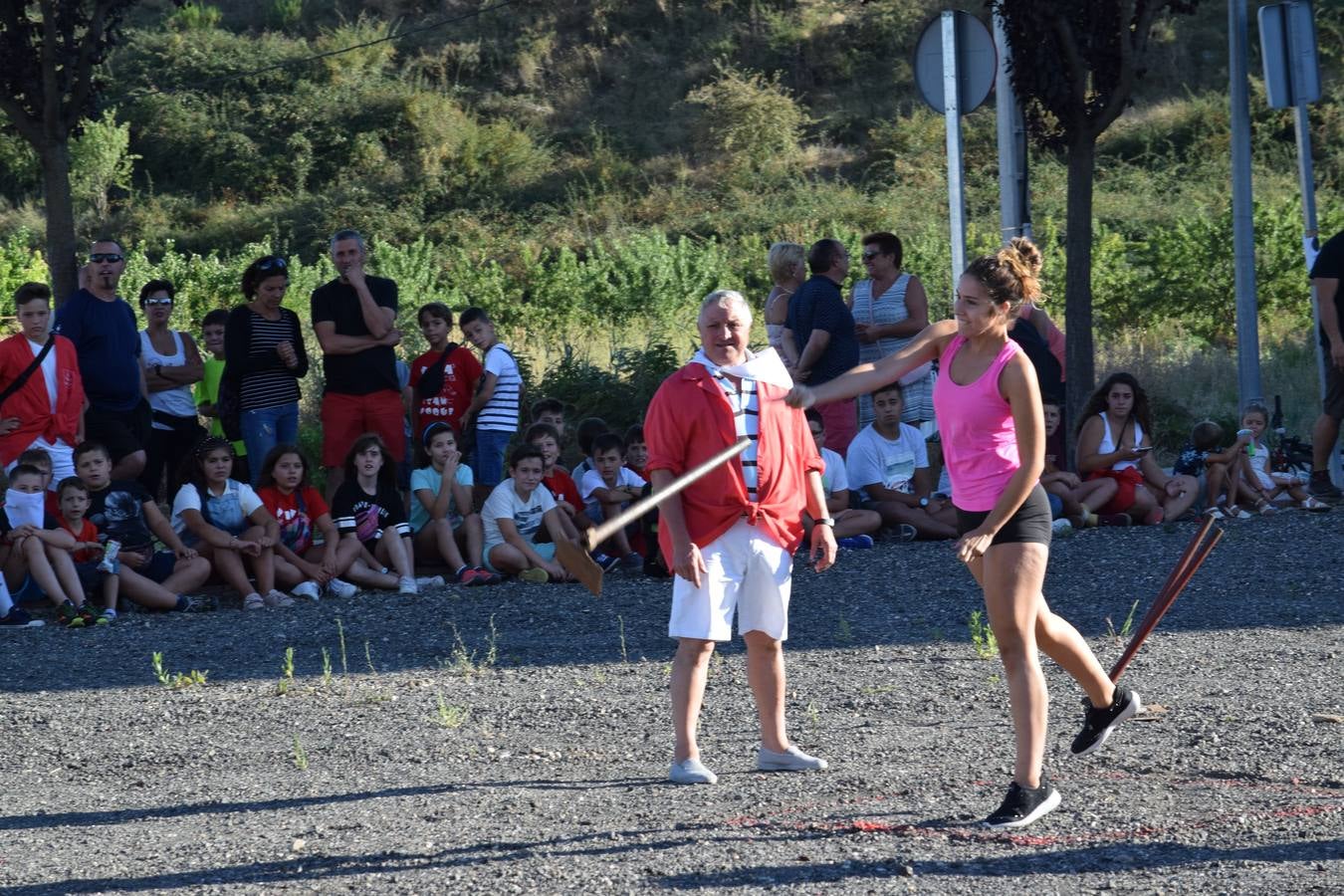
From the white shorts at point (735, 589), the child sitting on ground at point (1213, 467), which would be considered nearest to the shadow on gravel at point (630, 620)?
the child sitting on ground at point (1213, 467)

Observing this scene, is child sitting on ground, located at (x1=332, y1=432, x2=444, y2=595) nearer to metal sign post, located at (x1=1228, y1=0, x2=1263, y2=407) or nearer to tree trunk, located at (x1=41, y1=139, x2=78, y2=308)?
tree trunk, located at (x1=41, y1=139, x2=78, y2=308)

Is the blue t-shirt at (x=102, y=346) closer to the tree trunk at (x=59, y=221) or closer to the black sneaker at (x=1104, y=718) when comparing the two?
the tree trunk at (x=59, y=221)

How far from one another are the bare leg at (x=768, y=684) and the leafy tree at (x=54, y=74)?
8145mm

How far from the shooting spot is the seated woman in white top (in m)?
11.9

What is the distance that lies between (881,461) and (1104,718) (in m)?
5.79

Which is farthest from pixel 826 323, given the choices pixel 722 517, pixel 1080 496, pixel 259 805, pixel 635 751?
pixel 259 805

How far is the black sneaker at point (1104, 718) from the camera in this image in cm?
585

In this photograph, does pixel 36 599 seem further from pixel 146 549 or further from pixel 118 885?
pixel 118 885

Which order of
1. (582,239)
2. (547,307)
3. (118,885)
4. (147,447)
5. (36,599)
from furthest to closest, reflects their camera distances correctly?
(582,239) < (547,307) < (147,447) < (36,599) < (118,885)

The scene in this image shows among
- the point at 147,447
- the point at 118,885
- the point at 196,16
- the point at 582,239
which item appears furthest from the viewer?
the point at 196,16

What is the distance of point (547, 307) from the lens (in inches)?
1034

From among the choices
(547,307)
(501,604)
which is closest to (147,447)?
(501,604)

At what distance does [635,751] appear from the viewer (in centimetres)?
661

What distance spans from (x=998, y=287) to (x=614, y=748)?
2357 millimetres
